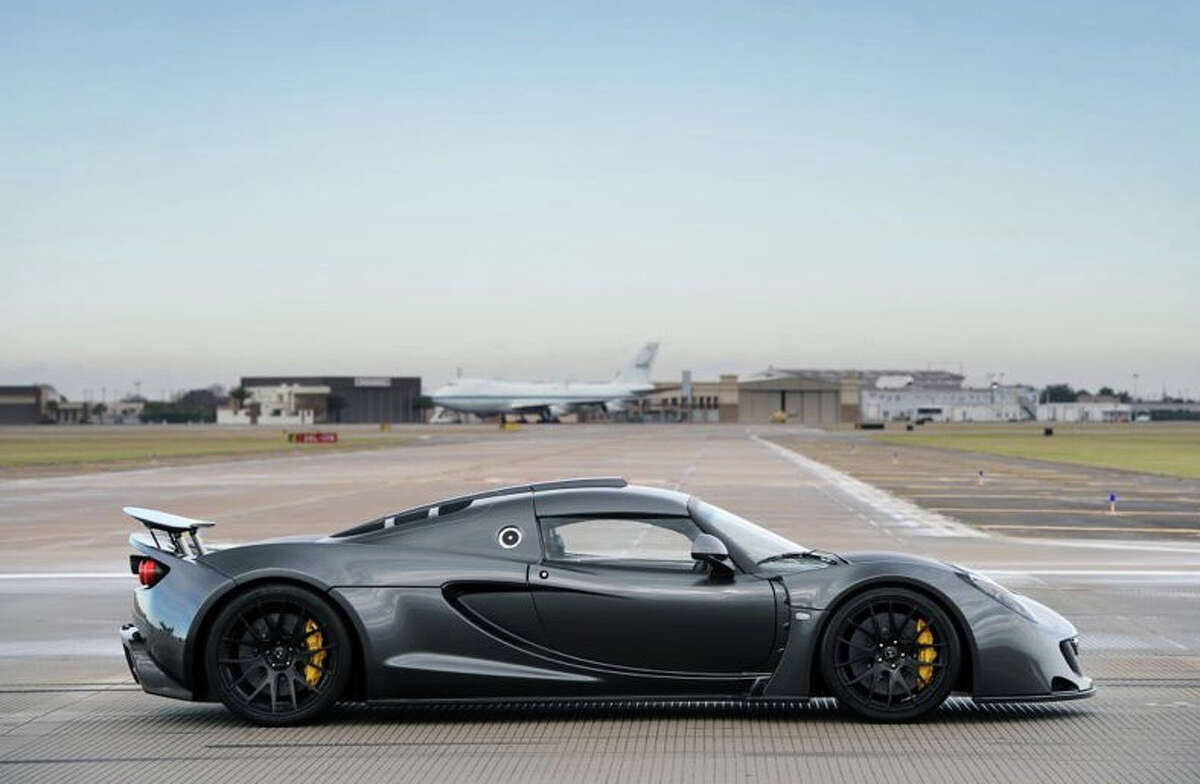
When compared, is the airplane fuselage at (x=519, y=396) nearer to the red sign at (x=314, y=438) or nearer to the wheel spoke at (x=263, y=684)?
the red sign at (x=314, y=438)

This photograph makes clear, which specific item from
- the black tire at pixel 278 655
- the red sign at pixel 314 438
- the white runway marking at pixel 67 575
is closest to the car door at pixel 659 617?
the black tire at pixel 278 655

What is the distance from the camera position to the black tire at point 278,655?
7906 millimetres

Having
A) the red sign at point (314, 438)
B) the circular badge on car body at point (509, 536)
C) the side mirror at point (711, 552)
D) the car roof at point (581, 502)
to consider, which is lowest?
the red sign at point (314, 438)

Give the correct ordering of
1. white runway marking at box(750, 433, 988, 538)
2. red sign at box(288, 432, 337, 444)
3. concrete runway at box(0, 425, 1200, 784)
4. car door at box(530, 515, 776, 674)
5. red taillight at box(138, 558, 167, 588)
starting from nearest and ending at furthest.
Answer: concrete runway at box(0, 425, 1200, 784), car door at box(530, 515, 776, 674), red taillight at box(138, 558, 167, 588), white runway marking at box(750, 433, 988, 538), red sign at box(288, 432, 337, 444)

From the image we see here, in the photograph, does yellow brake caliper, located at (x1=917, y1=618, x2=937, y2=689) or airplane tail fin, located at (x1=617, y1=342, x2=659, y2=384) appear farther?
airplane tail fin, located at (x1=617, y1=342, x2=659, y2=384)

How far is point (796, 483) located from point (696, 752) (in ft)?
92.7

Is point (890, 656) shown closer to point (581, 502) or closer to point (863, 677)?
point (863, 677)

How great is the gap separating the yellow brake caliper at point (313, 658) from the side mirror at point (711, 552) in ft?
6.60

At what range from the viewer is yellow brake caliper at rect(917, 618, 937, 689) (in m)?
7.93

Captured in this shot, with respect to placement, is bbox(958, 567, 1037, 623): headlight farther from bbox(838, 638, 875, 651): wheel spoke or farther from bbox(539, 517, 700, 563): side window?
bbox(539, 517, 700, 563): side window

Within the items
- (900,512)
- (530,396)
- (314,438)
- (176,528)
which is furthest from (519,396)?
(176,528)

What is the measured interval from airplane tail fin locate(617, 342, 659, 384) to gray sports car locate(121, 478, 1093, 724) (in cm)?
17018

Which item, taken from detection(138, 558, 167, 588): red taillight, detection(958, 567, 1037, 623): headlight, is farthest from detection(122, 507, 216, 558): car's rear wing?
detection(958, 567, 1037, 623): headlight

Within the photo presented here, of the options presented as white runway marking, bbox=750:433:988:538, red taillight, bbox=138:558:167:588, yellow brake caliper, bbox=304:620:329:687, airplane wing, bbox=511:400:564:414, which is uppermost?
airplane wing, bbox=511:400:564:414
